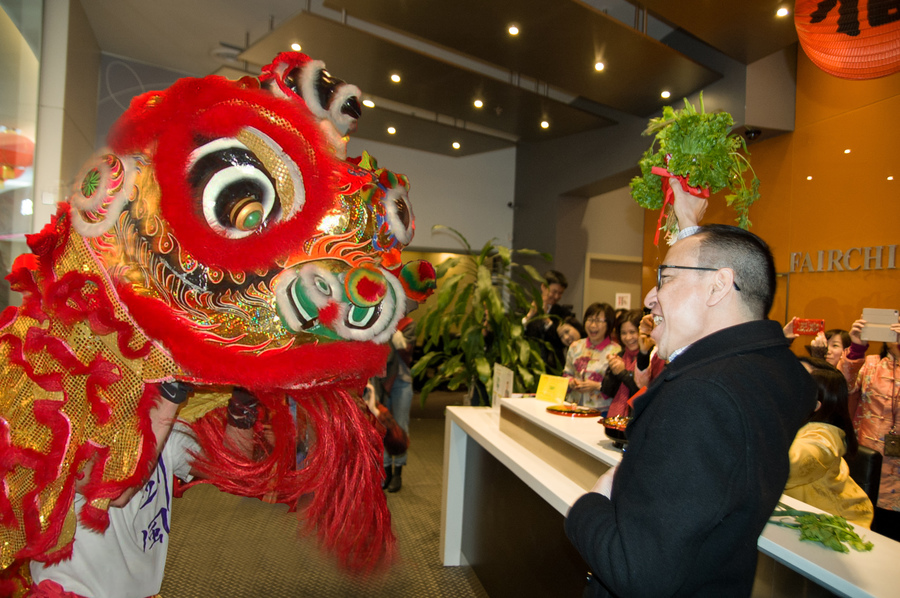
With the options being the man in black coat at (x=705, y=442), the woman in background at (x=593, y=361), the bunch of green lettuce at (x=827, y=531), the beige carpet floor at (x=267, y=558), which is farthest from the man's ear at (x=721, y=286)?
the woman in background at (x=593, y=361)

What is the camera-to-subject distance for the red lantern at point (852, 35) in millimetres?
1636

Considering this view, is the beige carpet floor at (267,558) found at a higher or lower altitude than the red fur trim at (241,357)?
lower

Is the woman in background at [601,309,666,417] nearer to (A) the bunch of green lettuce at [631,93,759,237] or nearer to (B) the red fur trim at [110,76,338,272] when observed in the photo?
(A) the bunch of green lettuce at [631,93,759,237]

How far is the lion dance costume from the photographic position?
27.4 inches

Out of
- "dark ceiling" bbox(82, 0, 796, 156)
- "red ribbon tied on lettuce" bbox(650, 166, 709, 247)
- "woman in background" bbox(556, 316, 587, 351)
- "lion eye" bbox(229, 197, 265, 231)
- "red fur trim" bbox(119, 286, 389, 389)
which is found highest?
"dark ceiling" bbox(82, 0, 796, 156)

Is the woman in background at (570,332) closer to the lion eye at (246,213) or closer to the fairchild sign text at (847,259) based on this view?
the fairchild sign text at (847,259)

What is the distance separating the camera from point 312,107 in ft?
2.59

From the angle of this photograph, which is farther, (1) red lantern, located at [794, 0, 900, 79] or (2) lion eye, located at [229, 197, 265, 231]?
(1) red lantern, located at [794, 0, 900, 79]

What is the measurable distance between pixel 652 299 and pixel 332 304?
0.65 m

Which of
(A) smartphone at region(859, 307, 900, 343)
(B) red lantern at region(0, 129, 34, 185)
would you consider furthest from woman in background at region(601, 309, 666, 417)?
(B) red lantern at region(0, 129, 34, 185)

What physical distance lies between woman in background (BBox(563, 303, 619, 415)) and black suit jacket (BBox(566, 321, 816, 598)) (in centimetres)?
253

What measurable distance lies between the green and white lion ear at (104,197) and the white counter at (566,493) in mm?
1183

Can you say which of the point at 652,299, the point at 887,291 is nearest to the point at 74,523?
the point at 652,299

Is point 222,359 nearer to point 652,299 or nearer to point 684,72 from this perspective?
point 652,299
